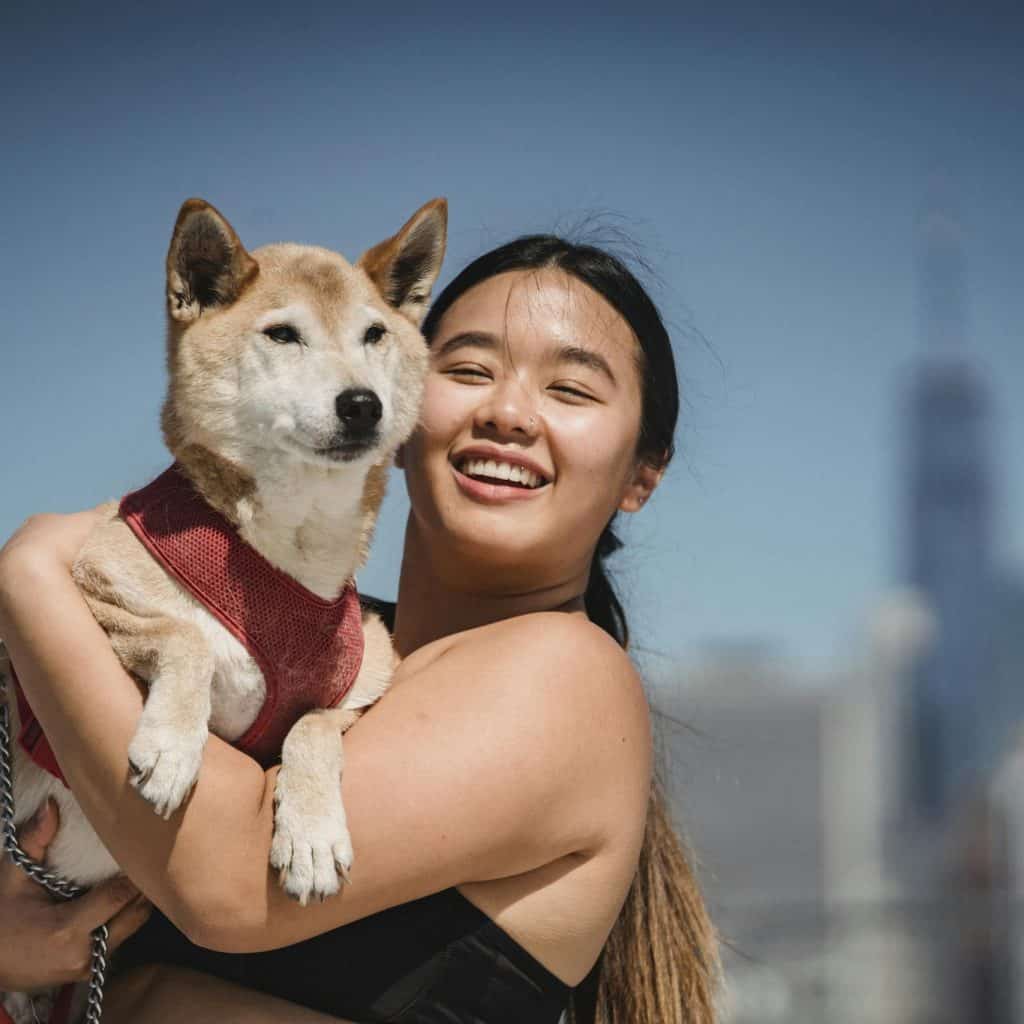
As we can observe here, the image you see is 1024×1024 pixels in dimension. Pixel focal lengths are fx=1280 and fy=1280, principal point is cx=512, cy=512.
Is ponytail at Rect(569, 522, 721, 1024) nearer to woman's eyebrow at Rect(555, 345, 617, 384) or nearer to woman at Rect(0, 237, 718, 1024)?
woman at Rect(0, 237, 718, 1024)

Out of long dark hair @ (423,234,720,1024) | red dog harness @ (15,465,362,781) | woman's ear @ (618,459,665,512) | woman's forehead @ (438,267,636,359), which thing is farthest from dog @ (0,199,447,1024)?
woman's ear @ (618,459,665,512)

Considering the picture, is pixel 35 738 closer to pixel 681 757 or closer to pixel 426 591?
pixel 426 591

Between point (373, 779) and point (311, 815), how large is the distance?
0.53ft

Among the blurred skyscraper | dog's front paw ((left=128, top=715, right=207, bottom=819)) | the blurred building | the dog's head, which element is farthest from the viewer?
the blurred skyscraper

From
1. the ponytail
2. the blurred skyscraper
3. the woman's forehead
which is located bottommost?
the blurred skyscraper

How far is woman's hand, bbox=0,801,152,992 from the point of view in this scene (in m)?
2.78

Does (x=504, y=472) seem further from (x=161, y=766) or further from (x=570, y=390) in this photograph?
(x=161, y=766)

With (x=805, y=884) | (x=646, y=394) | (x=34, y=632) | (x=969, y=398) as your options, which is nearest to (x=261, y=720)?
(x=34, y=632)

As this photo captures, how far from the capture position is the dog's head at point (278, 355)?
2.87 m

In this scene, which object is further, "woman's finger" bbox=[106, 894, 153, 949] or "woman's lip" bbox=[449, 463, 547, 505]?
"woman's lip" bbox=[449, 463, 547, 505]

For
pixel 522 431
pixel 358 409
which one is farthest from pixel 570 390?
pixel 358 409

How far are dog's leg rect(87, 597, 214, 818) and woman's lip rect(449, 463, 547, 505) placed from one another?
88 cm

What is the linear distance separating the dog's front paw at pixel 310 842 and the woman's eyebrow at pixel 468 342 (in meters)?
1.33

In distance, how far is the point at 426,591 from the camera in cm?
365
